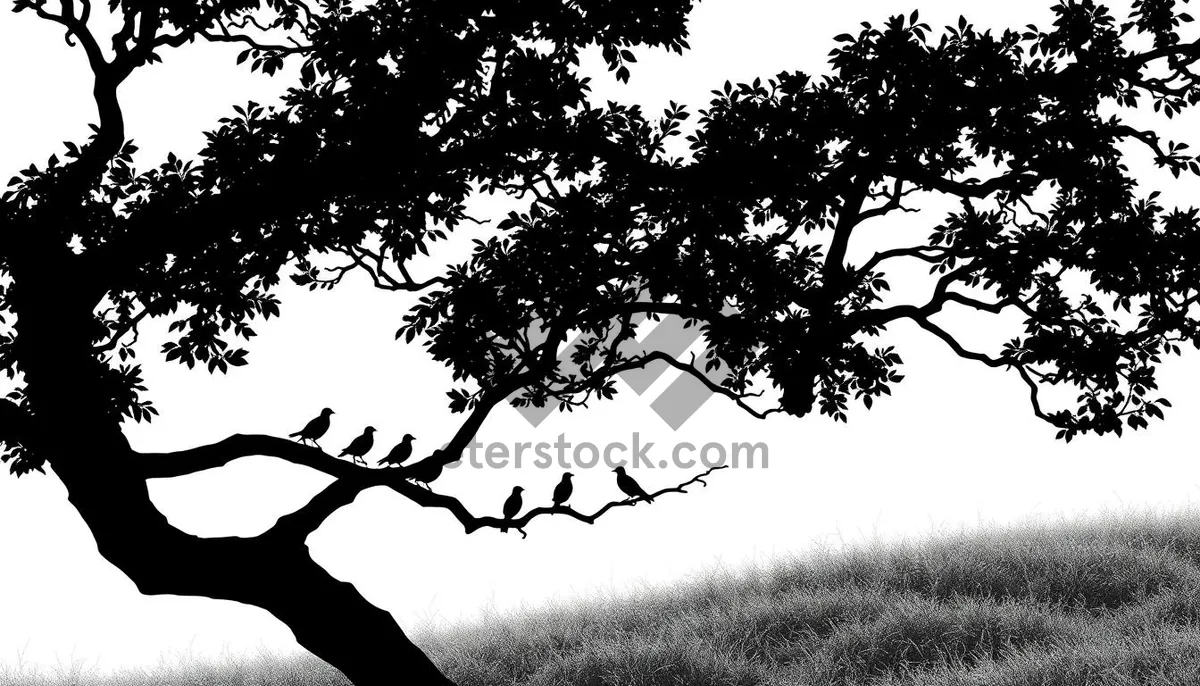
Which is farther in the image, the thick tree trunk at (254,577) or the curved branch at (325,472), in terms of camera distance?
the curved branch at (325,472)

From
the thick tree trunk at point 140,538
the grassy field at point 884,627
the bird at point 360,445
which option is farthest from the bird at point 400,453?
the grassy field at point 884,627

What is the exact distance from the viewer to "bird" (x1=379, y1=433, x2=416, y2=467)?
8609 millimetres

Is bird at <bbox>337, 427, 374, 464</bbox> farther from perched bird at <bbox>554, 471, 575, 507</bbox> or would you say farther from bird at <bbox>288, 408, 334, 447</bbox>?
perched bird at <bbox>554, 471, 575, 507</bbox>

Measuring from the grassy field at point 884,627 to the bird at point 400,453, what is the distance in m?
3.21

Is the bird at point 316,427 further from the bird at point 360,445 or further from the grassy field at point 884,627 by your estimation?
the grassy field at point 884,627

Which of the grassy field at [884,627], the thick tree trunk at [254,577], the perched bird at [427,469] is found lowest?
A: the grassy field at [884,627]

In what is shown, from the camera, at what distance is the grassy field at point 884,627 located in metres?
9.60

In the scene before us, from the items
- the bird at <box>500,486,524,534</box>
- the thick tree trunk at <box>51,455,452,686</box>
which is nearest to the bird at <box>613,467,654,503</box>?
the bird at <box>500,486,524,534</box>

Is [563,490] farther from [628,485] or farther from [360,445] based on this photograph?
[360,445]

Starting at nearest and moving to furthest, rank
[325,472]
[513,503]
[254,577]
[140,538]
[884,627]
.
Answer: [140,538], [254,577], [325,472], [513,503], [884,627]

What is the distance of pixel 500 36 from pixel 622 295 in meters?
2.25

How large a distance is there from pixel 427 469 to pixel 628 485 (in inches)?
68.9

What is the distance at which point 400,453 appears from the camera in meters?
8.66

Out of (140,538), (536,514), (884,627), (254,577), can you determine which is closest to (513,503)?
(536,514)
